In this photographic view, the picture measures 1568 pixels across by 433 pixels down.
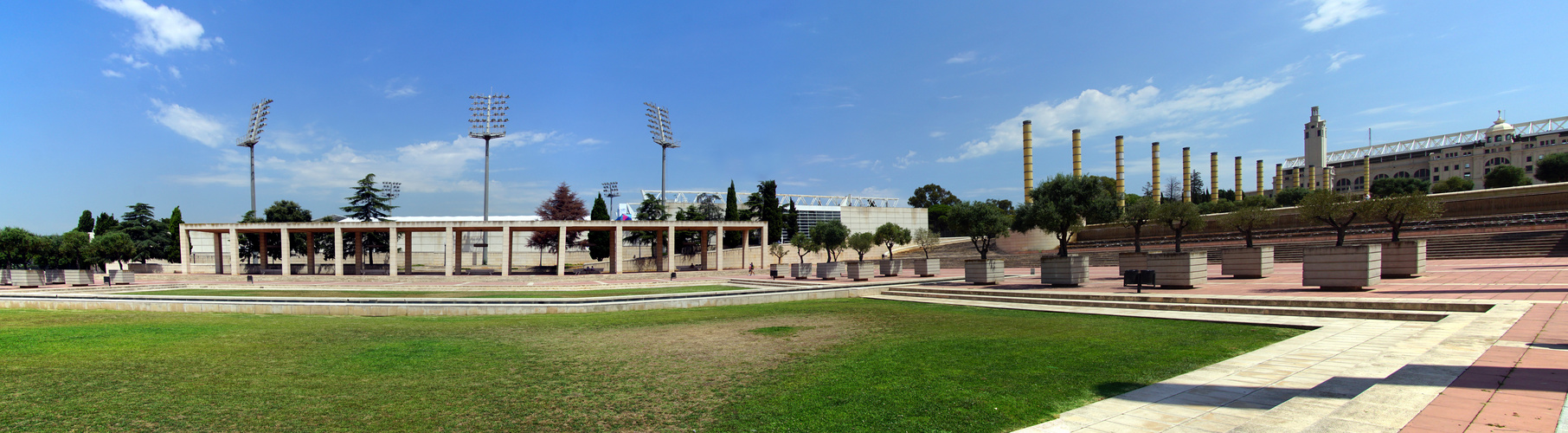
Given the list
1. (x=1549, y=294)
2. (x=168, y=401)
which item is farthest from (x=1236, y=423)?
(x=1549, y=294)

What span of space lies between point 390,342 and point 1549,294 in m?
18.7

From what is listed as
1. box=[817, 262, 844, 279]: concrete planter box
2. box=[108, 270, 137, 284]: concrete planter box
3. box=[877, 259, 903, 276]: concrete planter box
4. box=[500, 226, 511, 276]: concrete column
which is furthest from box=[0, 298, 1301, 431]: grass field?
box=[500, 226, 511, 276]: concrete column

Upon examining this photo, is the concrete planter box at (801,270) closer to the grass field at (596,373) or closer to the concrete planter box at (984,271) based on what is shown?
the concrete planter box at (984,271)

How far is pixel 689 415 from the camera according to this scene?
547cm

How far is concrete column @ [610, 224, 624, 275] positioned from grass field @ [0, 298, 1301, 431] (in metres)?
32.4

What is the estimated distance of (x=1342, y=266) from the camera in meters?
13.9

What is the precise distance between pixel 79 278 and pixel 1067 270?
40.4 metres

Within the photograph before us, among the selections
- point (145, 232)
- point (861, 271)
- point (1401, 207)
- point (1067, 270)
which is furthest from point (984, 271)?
point (145, 232)

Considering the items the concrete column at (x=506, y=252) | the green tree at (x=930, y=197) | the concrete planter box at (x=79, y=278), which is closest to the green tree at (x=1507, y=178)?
the green tree at (x=930, y=197)

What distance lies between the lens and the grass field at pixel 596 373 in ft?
17.5

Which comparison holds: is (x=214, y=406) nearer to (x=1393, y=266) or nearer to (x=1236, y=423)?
(x=1236, y=423)

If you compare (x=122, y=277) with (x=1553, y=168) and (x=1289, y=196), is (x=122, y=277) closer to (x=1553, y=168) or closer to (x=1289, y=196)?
(x=1289, y=196)

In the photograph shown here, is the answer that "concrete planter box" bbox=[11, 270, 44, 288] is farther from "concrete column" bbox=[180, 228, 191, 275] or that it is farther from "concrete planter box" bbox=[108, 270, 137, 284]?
"concrete column" bbox=[180, 228, 191, 275]

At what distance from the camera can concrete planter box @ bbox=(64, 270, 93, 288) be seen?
98.8ft
